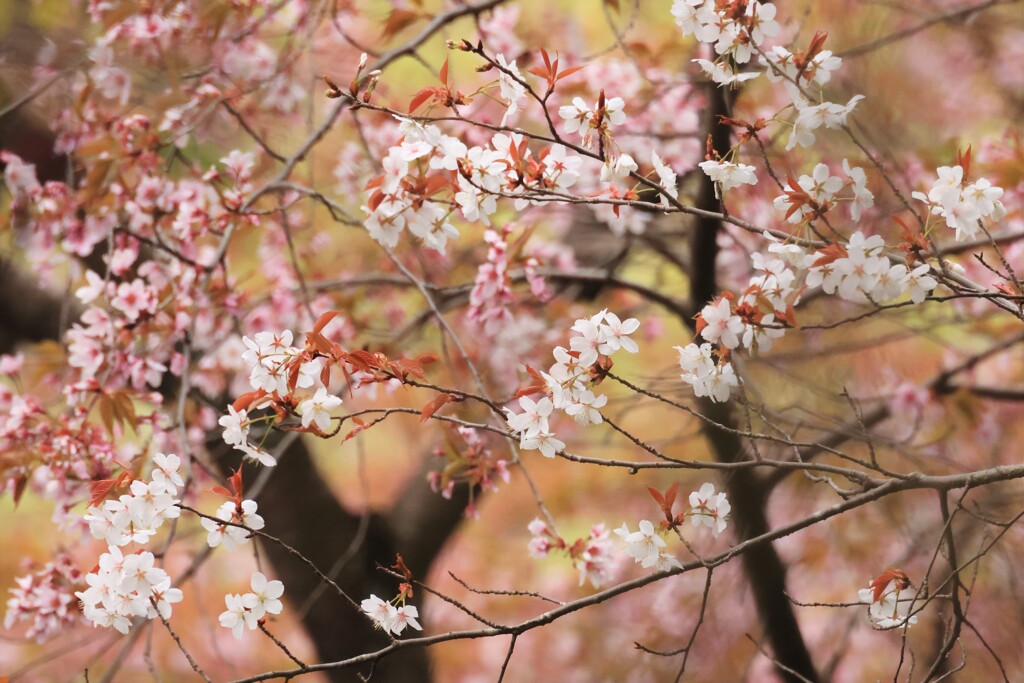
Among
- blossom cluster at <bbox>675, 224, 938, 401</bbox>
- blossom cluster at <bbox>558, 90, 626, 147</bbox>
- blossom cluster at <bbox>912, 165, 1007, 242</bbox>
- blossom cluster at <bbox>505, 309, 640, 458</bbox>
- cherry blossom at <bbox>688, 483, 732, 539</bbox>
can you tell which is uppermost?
blossom cluster at <bbox>912, 165, 1007, 242</bbox>

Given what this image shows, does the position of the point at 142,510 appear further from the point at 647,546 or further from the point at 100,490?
the point at 647,546

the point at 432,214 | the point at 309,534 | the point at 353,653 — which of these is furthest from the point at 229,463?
the point at 432,214

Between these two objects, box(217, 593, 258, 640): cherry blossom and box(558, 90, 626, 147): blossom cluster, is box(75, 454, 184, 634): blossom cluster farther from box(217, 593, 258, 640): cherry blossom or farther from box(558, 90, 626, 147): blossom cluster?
box(558, 90, 626, 147): blossom cluster

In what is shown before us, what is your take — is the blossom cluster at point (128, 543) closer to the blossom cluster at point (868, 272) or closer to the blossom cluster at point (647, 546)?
the blossom cluster at point (647, 546)

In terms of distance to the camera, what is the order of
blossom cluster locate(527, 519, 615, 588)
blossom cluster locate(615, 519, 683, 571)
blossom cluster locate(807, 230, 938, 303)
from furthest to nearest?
blossom cluster locate(527, 519, 615, 588) → blossom cluster locate(615, 519, 683, 571) → blossom cluster locate(807, 230, 938, 303)

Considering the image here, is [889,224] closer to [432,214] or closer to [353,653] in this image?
[432,214]

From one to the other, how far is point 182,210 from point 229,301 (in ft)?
0.58

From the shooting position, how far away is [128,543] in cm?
95

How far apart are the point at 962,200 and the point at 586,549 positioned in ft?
2.27

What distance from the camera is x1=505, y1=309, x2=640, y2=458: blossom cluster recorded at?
3.12ft

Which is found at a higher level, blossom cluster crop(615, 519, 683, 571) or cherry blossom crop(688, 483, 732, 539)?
cherry blossom crop(688, 483, 732, 539)

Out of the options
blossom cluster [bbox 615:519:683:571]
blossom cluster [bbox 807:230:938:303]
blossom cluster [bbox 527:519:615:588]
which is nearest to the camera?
blossom cluster [bbox 807:230:938:303]

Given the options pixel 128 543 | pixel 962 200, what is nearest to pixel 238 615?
pixel 128 543

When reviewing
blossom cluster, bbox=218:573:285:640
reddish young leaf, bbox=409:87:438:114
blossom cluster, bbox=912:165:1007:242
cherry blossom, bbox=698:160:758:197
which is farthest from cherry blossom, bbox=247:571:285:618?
blossom cluster, bbox=912:165:1007:242
